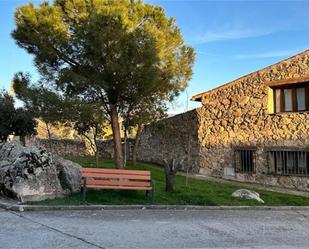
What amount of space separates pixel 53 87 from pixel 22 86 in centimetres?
111

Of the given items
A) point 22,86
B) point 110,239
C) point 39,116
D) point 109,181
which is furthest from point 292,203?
point 22,86

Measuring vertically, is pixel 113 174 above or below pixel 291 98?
below

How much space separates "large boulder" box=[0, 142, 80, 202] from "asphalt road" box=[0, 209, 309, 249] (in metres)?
1.21

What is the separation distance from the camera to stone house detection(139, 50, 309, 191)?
16953 millimetres

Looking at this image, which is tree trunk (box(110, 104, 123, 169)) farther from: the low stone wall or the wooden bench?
the low stone wall

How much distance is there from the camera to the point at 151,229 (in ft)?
28.1

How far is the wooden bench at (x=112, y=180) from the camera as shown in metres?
11.6

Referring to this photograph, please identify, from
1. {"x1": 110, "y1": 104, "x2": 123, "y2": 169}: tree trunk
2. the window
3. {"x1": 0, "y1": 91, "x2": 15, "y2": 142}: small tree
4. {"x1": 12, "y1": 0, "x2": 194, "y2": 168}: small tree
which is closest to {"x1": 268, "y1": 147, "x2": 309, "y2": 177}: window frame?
the window

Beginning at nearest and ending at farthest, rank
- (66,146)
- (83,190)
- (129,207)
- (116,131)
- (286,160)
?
(129,207) → (83,190) → (116,131) → (286,160) → (66,146)

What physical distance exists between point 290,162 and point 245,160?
7.15 feet

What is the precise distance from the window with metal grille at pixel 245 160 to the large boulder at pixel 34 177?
8783 mm

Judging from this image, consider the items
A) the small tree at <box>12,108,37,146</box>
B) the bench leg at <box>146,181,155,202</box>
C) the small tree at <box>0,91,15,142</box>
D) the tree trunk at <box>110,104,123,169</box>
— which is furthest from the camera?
the small tree at <box>12,108,37,146</box>

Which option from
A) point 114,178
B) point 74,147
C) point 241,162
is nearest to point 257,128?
point 241,162

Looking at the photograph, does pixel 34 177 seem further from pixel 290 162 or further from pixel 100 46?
pixel 290 162
